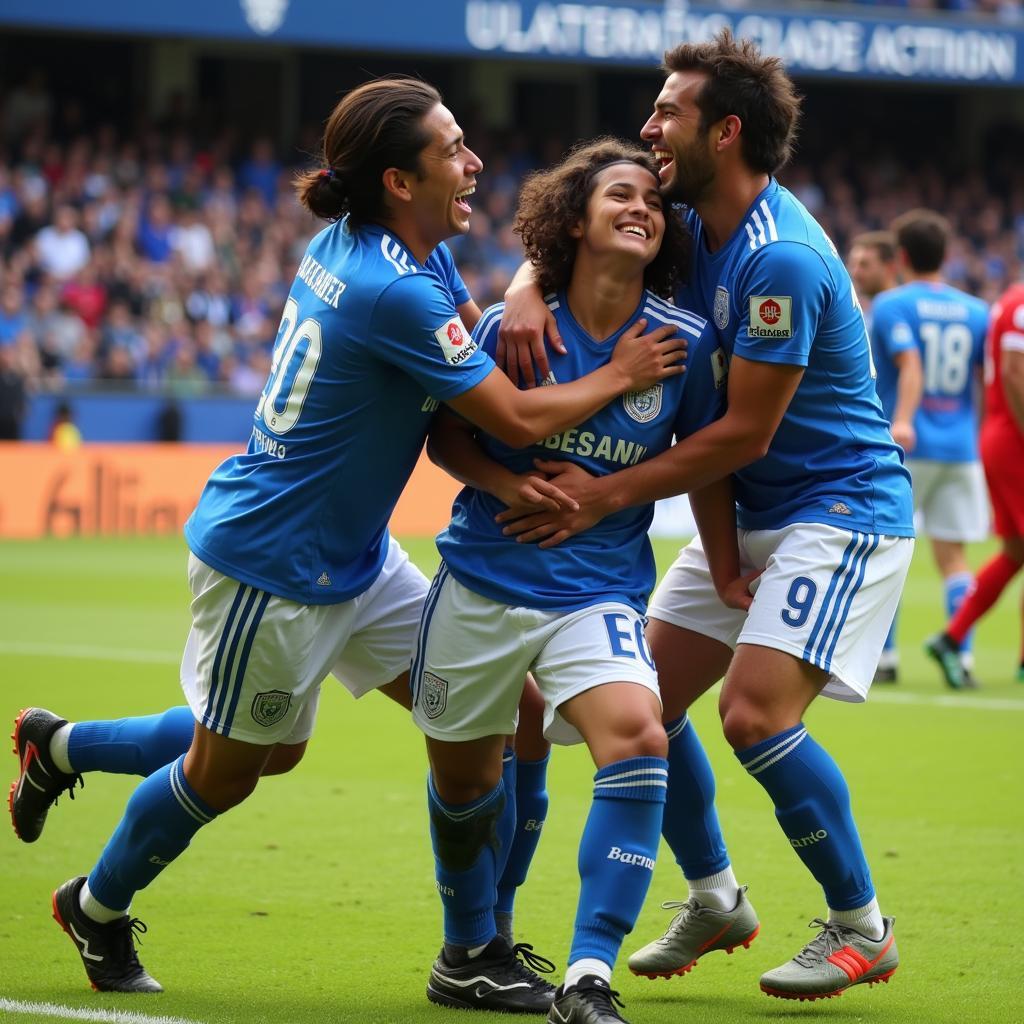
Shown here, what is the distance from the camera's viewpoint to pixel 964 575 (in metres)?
10.0

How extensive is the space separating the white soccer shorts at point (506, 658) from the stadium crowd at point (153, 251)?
16.4 meters

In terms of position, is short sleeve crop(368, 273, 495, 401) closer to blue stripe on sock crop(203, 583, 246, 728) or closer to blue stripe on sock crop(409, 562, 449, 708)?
blue stripe on sock crop(409, 562, 449, 708)

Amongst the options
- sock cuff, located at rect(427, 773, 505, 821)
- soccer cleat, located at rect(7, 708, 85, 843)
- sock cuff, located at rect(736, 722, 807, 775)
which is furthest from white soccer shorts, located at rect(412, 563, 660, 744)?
soccer cleat, located at rect(7, 708, 85, 843)

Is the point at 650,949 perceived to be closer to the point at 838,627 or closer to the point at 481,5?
the point at 838,627

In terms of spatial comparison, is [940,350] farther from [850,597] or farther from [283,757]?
[283,757]

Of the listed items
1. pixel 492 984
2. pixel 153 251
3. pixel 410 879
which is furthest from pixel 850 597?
pixel 153 251

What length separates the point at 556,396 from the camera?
4117 millimetres

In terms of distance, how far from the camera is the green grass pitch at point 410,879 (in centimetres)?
441

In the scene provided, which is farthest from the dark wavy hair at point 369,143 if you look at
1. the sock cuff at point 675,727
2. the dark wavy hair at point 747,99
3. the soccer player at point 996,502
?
the soccer player at point 996,502

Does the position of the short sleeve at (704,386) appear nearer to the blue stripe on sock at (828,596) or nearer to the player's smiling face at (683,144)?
the player's smiling face at (683,144)

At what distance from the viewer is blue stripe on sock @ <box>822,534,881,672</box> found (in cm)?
437

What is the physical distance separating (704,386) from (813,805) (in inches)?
41.9

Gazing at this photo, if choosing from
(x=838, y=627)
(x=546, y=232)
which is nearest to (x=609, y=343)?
(x=546, y=232)

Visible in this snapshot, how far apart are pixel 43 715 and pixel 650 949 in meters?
1.79
